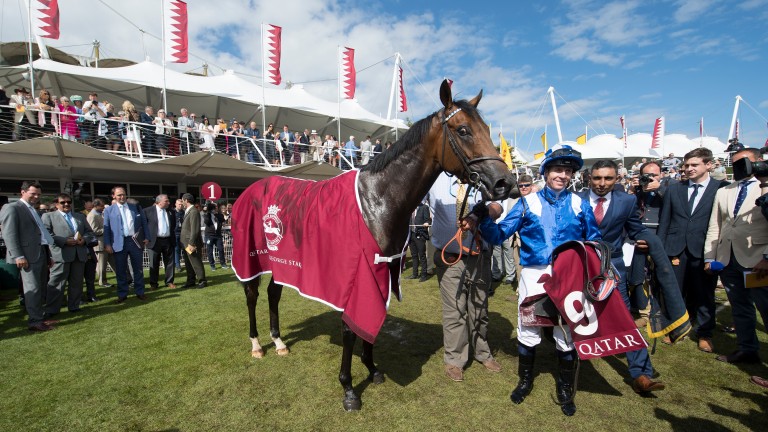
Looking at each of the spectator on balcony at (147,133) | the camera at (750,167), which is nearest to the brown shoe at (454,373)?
the camera at (750,167)

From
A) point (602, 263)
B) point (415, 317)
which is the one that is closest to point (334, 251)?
point (602, 263)

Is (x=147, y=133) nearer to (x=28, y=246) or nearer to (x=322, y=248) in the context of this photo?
(x=28, y=246)

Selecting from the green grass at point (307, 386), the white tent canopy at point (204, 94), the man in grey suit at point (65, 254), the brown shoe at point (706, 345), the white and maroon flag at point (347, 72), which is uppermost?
the white and maroon flag at point (347, 72)

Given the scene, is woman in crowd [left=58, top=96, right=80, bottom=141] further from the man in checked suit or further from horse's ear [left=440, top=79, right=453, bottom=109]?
the man in checked suit

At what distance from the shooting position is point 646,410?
2881 millimetres

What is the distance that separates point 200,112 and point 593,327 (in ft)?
67.4

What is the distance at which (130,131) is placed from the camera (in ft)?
36.6

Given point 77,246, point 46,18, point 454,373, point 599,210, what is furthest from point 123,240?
point 46,18

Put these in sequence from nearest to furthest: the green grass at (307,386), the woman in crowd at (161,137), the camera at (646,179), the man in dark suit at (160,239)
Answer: the green grass at (307,386), the camera at (646,179), the man in dark suit at (160,239), the woman in crowd at (161,137)

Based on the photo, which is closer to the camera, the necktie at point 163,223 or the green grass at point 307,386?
the green grass at point 307,386

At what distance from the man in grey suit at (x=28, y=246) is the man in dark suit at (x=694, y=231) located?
29.2 ft

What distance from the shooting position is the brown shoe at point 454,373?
340 centimetres

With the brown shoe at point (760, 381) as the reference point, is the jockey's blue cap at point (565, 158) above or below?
above

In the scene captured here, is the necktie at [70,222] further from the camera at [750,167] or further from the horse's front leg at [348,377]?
the camera at [750,167]
